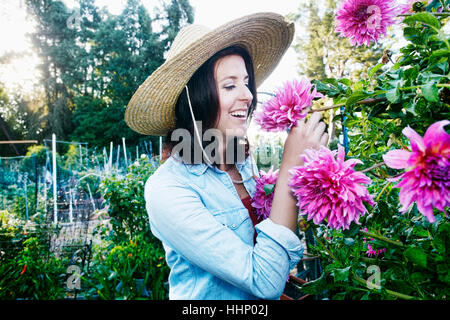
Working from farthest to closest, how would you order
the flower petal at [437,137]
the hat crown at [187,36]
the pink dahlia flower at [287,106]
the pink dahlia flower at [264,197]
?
the hat crown at [187,36], the pink dahlia flower at [264,197], the pink dahlia flower at [287,106], the flower petal at [437,137]


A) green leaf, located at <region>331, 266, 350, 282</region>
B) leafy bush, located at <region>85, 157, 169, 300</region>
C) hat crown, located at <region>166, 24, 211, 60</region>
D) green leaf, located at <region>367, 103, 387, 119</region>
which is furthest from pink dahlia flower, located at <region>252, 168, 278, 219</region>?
leafy bush, located at <region>85, 157, 169, 300</region>

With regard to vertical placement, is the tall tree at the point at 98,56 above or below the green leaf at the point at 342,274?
above

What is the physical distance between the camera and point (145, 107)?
1.30 meters

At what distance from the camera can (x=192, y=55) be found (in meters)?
1.09

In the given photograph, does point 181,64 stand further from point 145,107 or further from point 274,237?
point 274,237

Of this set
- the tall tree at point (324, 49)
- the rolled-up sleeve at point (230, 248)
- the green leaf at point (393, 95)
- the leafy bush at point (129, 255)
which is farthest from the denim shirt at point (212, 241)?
the tall tree at point (324, 49)

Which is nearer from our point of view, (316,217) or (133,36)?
(316,217)

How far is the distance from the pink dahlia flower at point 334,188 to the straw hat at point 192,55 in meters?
0.70

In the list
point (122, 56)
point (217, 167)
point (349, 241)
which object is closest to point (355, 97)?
point (349, 241)

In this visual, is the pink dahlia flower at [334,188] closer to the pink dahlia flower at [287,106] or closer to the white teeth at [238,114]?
the pink dahlia flower at [287,106]

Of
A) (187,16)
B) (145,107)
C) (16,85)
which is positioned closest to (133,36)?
(187,16)

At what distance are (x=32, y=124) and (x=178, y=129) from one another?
24399 mm

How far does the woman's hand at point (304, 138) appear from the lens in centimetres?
75
